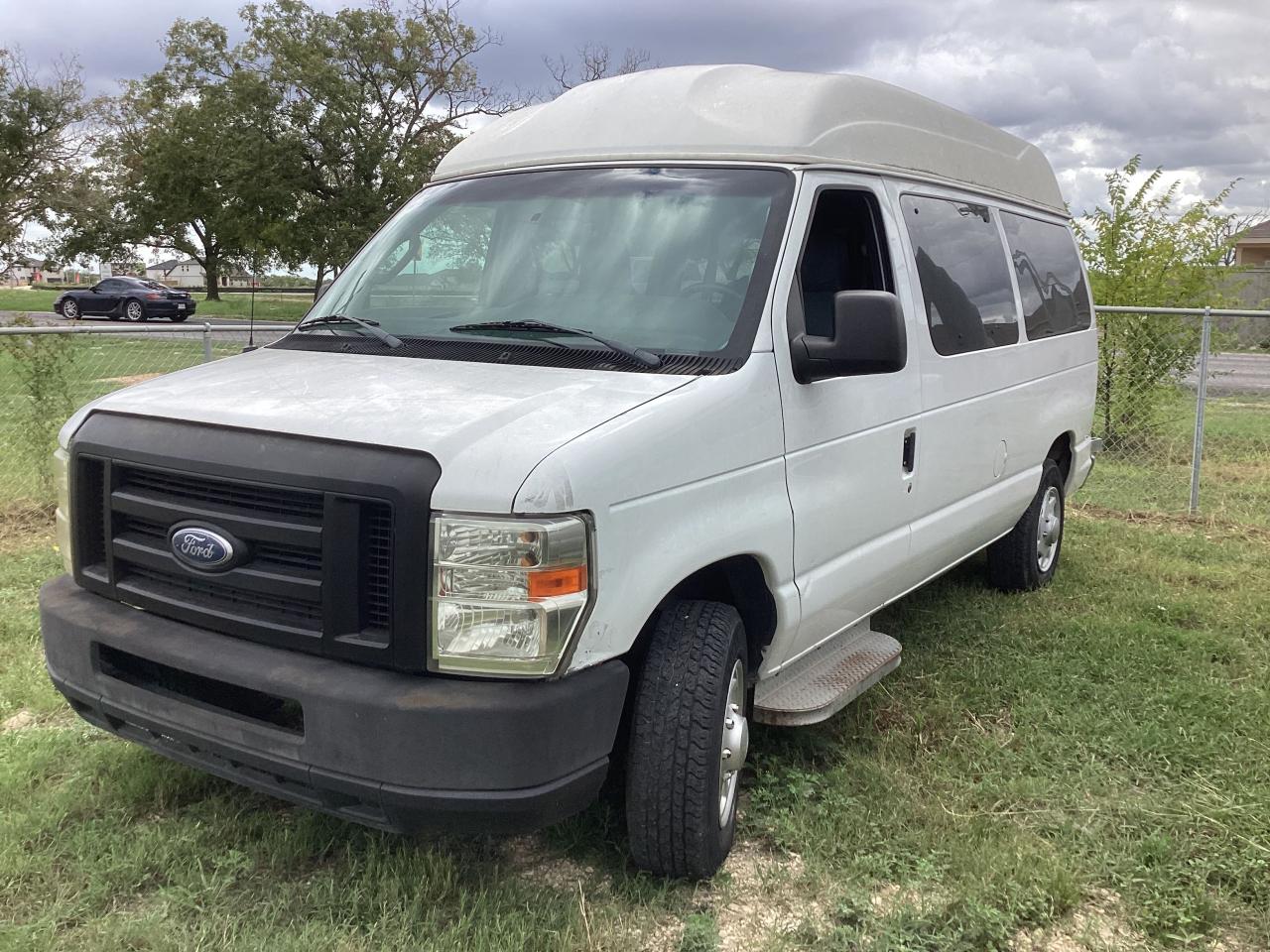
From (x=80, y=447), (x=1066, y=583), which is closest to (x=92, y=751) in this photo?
(x=80, y=447)

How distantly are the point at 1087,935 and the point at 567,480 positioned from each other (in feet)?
6.54

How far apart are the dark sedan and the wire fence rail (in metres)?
23.0

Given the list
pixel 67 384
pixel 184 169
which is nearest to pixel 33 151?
pixel 184 169

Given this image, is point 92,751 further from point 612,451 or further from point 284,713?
point 612,451

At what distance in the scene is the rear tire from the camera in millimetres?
6133

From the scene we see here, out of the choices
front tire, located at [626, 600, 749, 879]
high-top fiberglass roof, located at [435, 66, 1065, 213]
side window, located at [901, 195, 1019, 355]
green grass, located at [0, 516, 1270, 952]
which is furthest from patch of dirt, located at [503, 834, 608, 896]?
side window, located at [901, 195, 1019, 355]

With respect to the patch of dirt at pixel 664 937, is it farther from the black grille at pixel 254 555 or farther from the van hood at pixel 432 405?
the van hood at pixel 432 405

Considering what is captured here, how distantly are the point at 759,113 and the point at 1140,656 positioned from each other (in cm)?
321

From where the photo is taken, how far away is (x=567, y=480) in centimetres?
260

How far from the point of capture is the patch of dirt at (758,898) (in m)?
3.05

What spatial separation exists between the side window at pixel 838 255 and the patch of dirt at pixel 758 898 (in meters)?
1.74

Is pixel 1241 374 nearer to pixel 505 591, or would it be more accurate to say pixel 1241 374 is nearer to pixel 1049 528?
pixel 1049 528

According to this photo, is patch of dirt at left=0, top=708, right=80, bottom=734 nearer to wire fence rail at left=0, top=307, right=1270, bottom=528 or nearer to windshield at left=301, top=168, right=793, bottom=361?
windshield at left=301, top=168, right=793, bottom=361

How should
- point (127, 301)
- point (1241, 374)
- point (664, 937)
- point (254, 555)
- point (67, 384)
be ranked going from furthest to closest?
point (127, 301) → point (1241, 374) → point (67, 384) → point (664, 937) → point (254, 555)
